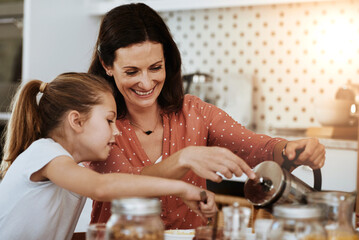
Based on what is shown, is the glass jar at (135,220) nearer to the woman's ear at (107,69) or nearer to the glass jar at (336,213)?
the glass jar at (336,213)

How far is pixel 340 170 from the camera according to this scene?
9.07 ft

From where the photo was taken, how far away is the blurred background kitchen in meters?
3.13

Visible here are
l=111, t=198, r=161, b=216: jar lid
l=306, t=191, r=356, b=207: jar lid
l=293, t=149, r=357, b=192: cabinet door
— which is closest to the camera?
l=111, t=198, r=161, b=216: jar lid

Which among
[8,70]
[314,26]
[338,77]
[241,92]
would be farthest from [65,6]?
[338,77]

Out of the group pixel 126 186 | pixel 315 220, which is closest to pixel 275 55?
pixel 126 186

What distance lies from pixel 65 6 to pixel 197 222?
86.8 inches

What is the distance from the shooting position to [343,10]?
3158 millimetres

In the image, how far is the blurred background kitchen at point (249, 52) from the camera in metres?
3.13

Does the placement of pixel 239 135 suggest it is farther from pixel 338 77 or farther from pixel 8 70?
pixel 8 70

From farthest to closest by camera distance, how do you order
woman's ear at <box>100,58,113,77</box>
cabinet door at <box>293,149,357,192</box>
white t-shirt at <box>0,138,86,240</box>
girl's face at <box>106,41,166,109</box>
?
cabinet door at <box>293,149,357,192</box>
woman's ear at <box>100,58,113,77</box>
girl's face at <box>106,41,166,109</box>
white t-shirt at <box>0,138,86,240</box>

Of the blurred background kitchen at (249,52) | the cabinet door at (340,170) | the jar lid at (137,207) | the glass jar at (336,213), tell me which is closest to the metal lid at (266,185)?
the glass jar at (336,213)

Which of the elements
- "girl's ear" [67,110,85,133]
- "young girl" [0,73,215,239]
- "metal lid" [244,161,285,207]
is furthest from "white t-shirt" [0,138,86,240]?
"metal lid" [244,161,285,207]

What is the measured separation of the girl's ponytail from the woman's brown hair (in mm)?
282

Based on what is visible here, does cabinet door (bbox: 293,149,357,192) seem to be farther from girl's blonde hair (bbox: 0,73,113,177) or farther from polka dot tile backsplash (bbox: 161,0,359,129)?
girl's blonde hair (bbox: 0,73,113,177)
